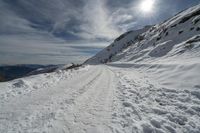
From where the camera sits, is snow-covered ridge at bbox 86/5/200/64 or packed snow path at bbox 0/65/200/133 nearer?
packed snow path at bbox 0/65/200/133

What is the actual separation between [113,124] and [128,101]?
2428 millimetres

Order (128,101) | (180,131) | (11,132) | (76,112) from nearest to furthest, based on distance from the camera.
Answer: (11,132) → (180,131) → (76,112) → (128,101)

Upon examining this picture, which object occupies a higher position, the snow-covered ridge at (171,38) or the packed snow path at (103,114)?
the snow-covered ridge at (171,38)

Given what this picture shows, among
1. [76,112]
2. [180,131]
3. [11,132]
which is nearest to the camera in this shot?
[11,132]

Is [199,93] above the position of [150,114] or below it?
above

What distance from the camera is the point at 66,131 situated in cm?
427

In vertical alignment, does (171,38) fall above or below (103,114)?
above

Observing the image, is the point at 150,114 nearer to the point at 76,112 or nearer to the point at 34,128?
the point at 76,112

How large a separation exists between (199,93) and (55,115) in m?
6.43

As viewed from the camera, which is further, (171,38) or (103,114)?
(171,38)

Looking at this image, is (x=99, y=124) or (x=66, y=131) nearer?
(x=66, y=131)

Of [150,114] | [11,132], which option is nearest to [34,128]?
[11,132]

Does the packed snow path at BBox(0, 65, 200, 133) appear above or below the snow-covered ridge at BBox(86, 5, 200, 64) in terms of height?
below

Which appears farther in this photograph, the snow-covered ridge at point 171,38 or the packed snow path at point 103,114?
the snow-covered ridge at point 171,38
